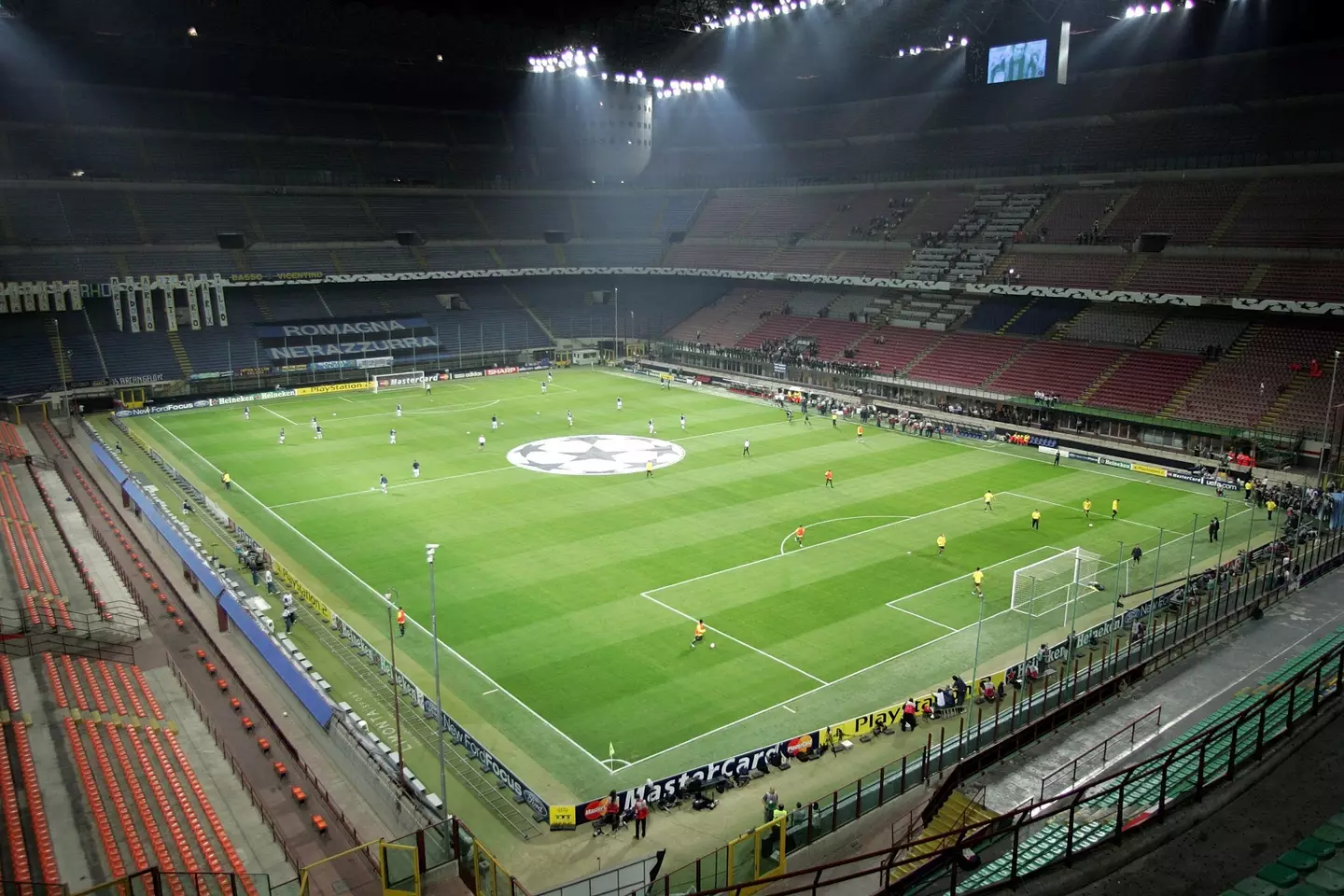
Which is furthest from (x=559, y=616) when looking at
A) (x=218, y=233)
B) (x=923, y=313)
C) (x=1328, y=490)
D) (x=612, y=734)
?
(x=218, y=233)

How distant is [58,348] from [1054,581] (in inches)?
2605

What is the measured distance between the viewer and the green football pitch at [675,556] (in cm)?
2631

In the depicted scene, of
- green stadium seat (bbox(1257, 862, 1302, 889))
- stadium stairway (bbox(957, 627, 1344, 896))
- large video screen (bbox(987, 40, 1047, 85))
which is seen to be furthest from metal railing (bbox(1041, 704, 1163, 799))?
large video screen (bbox(987, 40, 1047, 85))

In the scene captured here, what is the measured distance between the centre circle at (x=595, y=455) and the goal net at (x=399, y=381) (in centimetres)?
2342

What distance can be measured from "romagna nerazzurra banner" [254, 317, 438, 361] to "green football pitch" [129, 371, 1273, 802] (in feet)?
50.0

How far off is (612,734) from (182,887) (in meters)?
10.7

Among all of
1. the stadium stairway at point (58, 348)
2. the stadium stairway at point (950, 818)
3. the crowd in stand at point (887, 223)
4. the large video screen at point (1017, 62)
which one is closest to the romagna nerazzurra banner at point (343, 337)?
the stadium stairway at point (58, 348)

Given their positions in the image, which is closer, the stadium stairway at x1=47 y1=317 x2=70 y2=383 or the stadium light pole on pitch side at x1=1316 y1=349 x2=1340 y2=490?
the stadium light pole on pitch side at x1=1316 y1=349 x2=1340 y2=490

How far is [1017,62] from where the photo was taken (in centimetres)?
7169

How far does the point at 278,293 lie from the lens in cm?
8225

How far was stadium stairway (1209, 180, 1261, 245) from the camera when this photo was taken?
6225 cm

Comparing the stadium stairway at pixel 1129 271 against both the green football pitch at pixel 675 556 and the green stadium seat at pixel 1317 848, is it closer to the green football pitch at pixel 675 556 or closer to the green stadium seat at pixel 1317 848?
the green football pitch at pixel 675 556

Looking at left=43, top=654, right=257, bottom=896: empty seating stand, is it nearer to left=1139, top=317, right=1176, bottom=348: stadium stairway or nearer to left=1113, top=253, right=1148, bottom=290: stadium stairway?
left=1139, top=317, right=1176, bottom=348: stadium stairway

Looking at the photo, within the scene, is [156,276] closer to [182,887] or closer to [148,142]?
[148,142]
